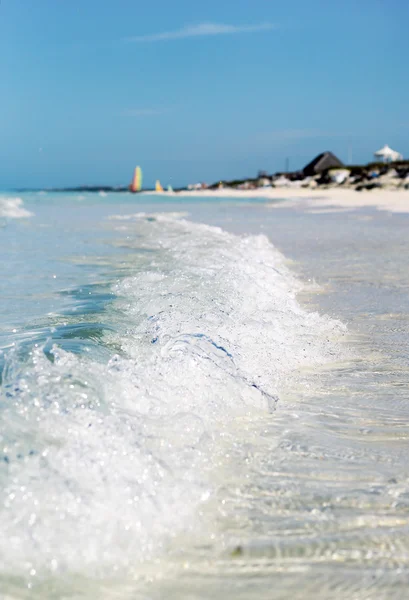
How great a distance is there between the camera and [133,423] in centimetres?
236

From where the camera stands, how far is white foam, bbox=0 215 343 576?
5.91 ft

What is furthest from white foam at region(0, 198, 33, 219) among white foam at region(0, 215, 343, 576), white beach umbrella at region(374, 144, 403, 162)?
white beach umbrella at region(374, 144, 403, 162)

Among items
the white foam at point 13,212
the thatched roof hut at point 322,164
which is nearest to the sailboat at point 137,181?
the thatched roof hut at point 322,164

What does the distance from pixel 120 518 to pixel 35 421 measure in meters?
0.55

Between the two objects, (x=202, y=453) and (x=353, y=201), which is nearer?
(x=202, y=453)

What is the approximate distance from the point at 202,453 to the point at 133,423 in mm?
282

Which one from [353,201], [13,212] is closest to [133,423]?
[13,212]

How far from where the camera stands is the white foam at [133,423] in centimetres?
180

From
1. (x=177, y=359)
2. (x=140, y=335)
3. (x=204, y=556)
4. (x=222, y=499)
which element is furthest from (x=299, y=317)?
(x=204, y=556)

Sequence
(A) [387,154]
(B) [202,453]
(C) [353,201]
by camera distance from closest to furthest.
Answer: (B) [202,453] → (C) [353,201] → (A) [387,154]

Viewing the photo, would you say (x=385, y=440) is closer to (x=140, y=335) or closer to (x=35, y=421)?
(x=35, y=421)

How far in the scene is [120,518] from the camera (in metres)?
1.87

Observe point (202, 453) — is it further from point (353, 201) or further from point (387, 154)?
point (387, 154)

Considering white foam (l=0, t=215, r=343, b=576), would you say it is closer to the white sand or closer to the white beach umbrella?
the white sand
